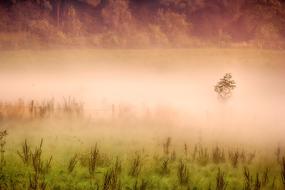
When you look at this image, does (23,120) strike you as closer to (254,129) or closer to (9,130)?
(9,130)

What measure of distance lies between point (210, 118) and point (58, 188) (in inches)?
770

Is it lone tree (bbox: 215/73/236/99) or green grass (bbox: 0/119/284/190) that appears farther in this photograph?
lone tree (bbox: 215/73/236/99)

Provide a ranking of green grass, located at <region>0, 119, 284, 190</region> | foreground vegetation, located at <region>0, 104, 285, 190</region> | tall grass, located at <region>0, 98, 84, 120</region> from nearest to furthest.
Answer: foreground vegetation, located at <region>0, 104, 285, 190</region>
green grass, located at <region>0, 119, 284, 190</region>
tall grass, located at <region>0, 98, 84, 120</region>

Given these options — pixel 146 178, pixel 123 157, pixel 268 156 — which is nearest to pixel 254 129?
pixel 268 156

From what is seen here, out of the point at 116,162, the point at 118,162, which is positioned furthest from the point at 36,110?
the point at 116,162

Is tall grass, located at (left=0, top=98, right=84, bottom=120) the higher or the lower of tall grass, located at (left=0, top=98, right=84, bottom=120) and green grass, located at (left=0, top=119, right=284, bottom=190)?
the higher

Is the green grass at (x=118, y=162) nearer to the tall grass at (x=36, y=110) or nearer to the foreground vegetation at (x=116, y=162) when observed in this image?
the foreground vegetation at (x=116, y=162)

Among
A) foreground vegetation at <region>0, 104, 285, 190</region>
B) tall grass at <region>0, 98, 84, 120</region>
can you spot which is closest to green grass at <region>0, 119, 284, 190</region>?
foreground vegetation at <region>0, 104, 285, 190</region>

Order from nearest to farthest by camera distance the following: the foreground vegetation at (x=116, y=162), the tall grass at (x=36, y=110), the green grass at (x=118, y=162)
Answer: the foreground vegetation at (x=116, y=162)
the green grass at (x=118, y=162)
the tall grass at (x=36, y=110)

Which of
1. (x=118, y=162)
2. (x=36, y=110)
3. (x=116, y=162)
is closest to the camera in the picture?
(x=116, y=162)

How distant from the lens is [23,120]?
77.3 feet

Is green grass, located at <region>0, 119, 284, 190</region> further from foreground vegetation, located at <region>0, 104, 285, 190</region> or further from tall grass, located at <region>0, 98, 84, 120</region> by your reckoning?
tall grass, located at <region>0, 98, 84, 120</region>

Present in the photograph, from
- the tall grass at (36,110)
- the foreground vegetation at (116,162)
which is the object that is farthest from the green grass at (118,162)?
the tall grass at (36,110)

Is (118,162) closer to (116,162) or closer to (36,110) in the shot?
(116,162)
